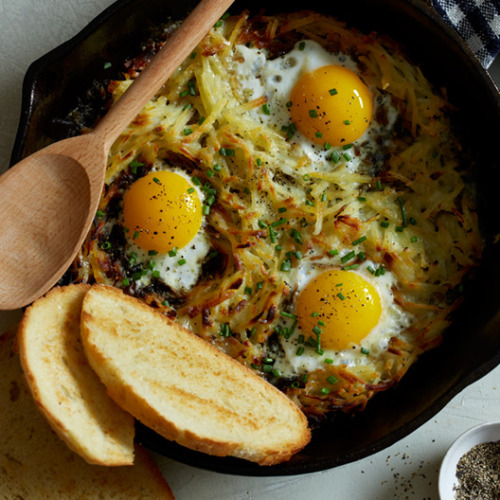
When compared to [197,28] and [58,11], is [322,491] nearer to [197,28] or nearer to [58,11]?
[197,28]

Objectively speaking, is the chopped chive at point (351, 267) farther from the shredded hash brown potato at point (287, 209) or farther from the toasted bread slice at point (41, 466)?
the toasted bread slice at point (41, 466)

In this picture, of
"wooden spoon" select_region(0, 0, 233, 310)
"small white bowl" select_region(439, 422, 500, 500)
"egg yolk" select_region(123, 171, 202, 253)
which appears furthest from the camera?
"small white bowl" select_region(439, 422, 500, 500)

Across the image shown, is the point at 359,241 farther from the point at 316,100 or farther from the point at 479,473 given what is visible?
the point at 479,473

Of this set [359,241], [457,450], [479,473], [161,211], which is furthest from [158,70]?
[479,473]

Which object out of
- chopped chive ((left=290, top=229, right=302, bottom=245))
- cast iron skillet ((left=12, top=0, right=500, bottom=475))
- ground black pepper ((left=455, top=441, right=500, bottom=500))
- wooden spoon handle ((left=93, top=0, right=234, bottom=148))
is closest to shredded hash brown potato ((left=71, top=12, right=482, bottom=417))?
chopped chive ((left=290, top=229, right=302, bottom=245))

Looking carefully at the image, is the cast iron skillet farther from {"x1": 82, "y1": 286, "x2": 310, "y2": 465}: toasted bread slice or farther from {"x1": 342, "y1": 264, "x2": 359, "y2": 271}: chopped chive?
{"x1": 342, "y1": 264, "x2": 359, "y2": 271}: chopped chive

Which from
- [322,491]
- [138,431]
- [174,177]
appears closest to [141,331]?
[138,431]
